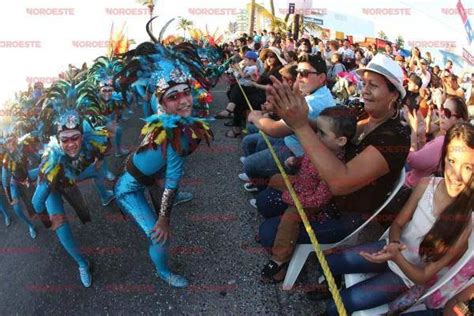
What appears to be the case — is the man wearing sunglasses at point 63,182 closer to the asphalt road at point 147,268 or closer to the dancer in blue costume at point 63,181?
the dancer in blue costume at point 63,181

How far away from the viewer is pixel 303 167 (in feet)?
8.13

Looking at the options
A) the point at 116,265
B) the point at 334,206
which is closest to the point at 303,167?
the point at 334,206

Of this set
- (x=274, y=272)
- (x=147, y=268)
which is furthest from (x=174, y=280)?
(x=274, y=272)

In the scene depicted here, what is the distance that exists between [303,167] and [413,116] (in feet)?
5.60

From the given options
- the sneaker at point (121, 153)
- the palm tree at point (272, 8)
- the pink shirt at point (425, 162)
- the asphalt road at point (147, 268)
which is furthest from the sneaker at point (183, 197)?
the palm tree at point (272, 8)

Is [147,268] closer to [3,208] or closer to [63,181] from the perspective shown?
[63,181]

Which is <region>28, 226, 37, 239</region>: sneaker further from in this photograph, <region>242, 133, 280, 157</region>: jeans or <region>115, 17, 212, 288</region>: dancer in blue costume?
<region>242, 133, 280, 157</region>: jeans

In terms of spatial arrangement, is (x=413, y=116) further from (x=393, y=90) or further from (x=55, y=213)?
(x=55, y=213)

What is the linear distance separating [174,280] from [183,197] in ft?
4.33

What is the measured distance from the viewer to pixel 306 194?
2.38 m

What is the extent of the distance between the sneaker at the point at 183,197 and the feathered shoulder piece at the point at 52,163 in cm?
141

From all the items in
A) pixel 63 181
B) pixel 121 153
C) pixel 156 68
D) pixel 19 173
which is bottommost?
pixel 121 153

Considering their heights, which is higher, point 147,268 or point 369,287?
point 369,287

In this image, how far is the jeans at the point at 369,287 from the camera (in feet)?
6.38
